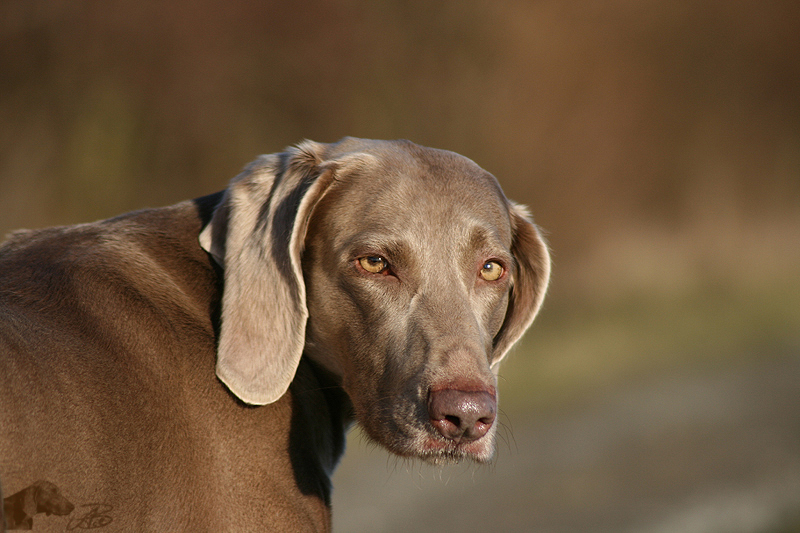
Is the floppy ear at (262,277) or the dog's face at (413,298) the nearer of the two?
the dog's face at (413,298)

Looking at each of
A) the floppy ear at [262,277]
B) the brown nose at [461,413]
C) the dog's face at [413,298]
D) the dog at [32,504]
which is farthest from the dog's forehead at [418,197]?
the dog at [32,504]

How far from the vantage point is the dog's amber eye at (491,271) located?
2.85m

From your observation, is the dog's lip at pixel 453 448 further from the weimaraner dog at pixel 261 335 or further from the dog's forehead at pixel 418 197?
the dog's forehead at pixel 418 197

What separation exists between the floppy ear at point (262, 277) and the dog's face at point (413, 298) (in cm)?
12

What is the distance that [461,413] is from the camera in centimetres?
234

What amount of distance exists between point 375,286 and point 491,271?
45cm

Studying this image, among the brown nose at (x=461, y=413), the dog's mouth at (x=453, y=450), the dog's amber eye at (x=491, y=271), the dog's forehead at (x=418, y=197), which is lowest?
the dog's mouth at (x=453, y=450)

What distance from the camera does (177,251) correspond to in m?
2.82

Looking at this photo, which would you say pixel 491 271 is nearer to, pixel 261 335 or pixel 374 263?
pixel 374 263

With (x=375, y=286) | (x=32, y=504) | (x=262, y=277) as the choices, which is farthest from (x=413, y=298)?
(x=32, y=504)

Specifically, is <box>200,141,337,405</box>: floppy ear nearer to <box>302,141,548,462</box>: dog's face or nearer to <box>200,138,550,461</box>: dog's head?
<box>200,138,550,461</box>: dog's head

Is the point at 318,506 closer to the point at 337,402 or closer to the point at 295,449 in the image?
the point at 295,449

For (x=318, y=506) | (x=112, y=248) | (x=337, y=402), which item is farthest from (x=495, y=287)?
(x=112, y=248)

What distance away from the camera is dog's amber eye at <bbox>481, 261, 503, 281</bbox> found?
285 centimetres
